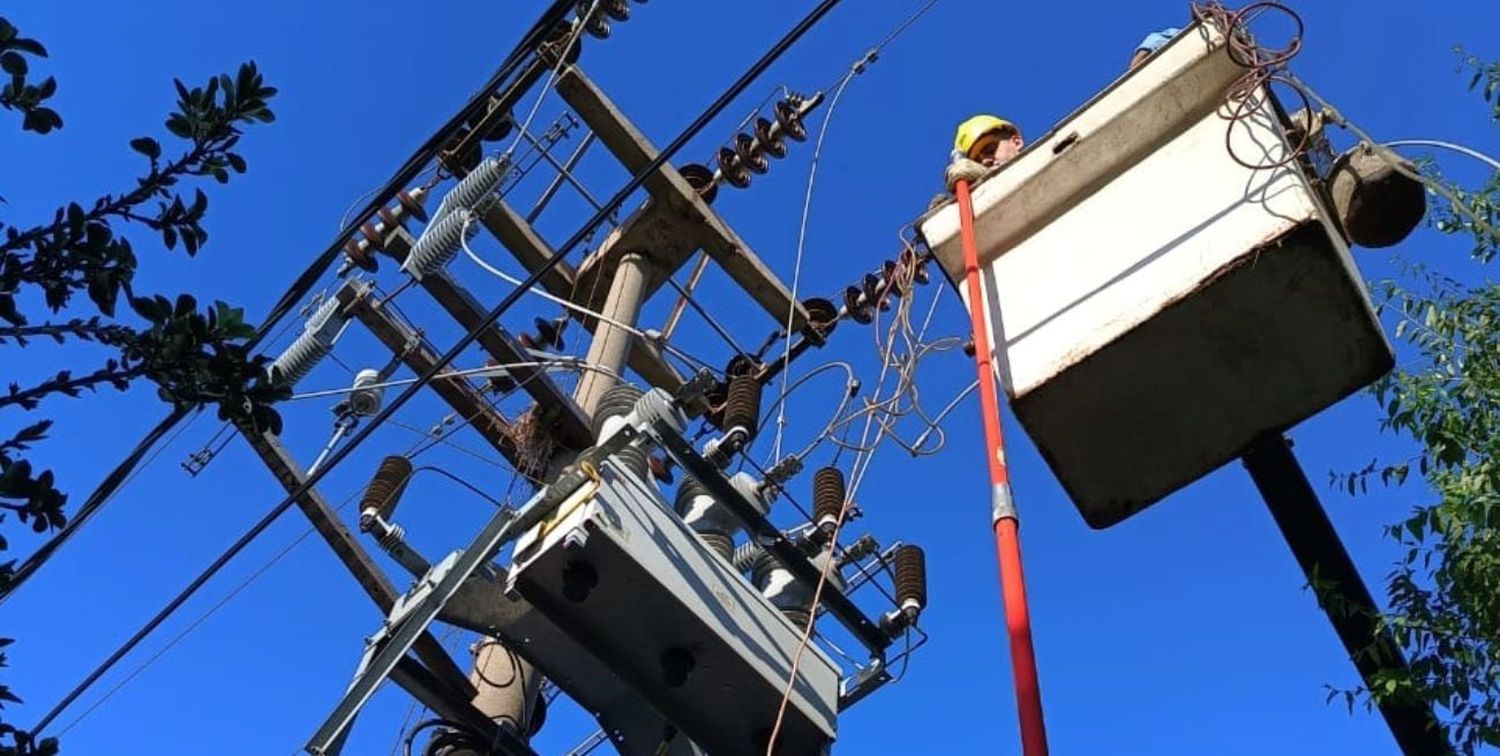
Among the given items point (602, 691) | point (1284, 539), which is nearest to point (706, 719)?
point (602, 691)

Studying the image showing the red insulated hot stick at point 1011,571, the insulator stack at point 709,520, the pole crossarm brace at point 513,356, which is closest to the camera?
the red insulated hot stick at point 1011,571

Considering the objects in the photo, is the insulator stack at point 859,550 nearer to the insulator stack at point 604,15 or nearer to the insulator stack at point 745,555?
the insulator stack at point 745,555

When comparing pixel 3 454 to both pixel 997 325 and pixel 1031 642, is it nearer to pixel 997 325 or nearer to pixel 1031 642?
pixel 1031 642

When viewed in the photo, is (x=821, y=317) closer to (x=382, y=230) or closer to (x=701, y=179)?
(x=701, y=179)

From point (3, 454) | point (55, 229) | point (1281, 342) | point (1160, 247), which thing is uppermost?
point (55, 229)

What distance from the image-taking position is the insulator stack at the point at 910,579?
6.30m

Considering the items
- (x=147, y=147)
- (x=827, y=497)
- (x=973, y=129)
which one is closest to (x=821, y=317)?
(x=827, y=497)

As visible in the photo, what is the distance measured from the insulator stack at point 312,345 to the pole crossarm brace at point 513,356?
22.7 inches

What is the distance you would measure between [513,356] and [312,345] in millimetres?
1200

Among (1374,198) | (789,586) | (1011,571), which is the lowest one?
(1011,571)

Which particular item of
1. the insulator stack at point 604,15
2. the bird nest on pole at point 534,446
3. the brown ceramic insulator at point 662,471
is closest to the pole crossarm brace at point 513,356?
the bird nest on pole at point 534,446

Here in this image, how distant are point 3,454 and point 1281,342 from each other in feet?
9.98

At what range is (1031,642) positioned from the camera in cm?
245

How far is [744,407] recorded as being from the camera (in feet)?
20.5
